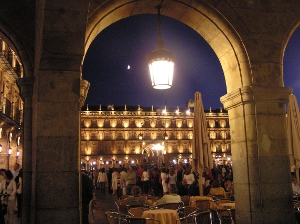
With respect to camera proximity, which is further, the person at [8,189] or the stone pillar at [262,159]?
the person at [8,189]

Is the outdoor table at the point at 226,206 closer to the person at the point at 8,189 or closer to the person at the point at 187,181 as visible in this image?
the person at the point at 187,181

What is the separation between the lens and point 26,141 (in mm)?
5730

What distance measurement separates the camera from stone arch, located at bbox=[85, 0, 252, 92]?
5820mm

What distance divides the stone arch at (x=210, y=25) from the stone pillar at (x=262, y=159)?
0.40 m

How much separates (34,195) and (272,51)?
169 inches

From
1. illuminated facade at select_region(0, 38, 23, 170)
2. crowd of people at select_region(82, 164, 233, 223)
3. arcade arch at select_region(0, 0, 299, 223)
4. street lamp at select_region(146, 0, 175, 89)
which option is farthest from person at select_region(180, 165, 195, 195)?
illuminated facade at select_region(0, 38, 23, 170)

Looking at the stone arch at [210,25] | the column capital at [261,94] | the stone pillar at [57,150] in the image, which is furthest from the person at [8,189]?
the column capital at [261,94]

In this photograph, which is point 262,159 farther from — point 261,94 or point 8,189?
point 8,189

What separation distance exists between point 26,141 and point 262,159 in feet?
12.2

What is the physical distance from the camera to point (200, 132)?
28.7ft

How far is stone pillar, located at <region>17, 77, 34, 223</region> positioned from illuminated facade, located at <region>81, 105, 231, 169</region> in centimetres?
6345

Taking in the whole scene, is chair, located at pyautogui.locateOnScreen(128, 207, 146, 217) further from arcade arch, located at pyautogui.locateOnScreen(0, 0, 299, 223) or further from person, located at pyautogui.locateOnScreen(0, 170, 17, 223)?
person, located at pyautogui.locateOnScreen(0, 170, 17, 223)

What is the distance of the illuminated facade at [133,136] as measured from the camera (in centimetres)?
7056

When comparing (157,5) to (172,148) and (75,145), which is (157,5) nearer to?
(75,145)
